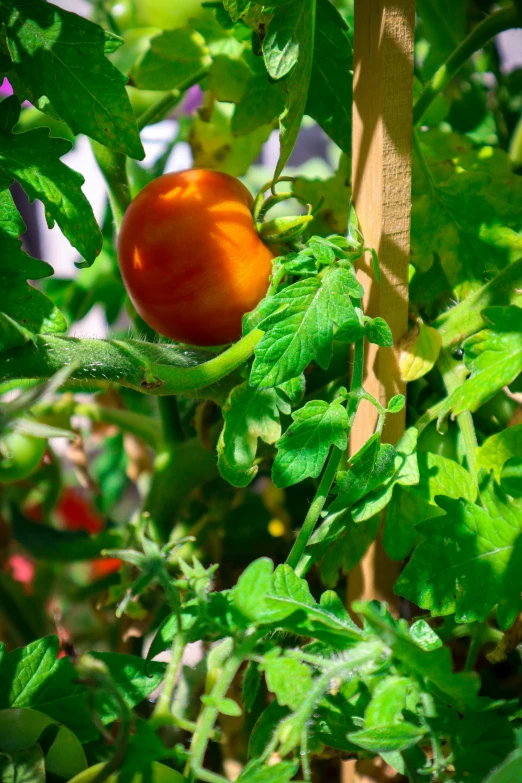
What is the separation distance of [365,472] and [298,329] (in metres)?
0.10

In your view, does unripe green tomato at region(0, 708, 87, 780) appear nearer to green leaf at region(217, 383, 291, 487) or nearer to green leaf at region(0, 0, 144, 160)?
green leaf at region(217, 383, 291, 487)

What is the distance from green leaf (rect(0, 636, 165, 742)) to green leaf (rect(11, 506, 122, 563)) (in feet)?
0.82

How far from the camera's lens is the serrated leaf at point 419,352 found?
0.49m

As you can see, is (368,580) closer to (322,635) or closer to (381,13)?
(322,635)

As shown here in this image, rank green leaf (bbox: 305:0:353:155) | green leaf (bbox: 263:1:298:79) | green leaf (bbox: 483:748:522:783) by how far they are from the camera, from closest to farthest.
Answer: green leaf (bbox: 483:748:522:783), green leaf (bbox: 263:1:298:79), green leaf (bbox: 305:0:353:155)

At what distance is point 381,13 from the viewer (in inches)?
17.1

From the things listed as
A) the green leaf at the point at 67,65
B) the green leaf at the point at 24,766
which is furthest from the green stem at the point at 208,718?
the green leaf at the point at 67,65

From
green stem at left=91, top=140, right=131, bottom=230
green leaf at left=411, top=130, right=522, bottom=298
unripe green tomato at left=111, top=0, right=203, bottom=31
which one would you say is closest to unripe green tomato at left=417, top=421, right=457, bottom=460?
green leaf at left=411, top=130, right=522, bottom=298

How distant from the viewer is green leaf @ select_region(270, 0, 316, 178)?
1.34 ft

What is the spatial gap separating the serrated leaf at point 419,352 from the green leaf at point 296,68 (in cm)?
15

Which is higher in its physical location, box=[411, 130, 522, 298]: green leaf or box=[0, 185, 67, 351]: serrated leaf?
box=[0, 185, 67, 351]: serrated leaf

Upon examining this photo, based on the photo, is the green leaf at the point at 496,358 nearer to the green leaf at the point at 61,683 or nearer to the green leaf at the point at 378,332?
the green leaf at the point at 378,332

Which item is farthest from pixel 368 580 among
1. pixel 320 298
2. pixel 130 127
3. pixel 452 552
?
pixel 130 127

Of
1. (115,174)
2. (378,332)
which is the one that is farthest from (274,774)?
(115,174)
